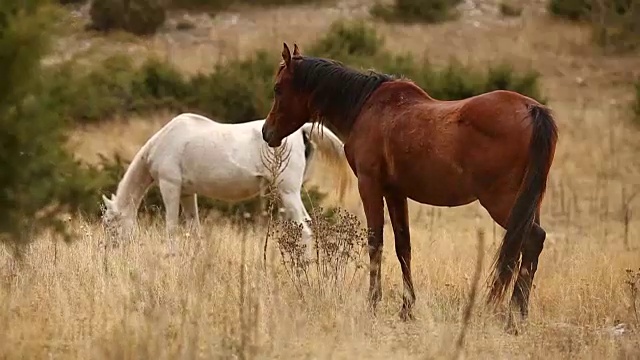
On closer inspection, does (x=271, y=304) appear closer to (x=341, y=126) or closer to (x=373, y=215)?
(x=373, y=215)

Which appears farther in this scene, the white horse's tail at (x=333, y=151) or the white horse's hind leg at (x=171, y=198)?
the white horse's hind leg at (x=171, y=198)

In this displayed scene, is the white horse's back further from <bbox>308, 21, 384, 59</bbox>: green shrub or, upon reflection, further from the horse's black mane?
<bbox>308, 21, 384, 59</bbox>: green shrub

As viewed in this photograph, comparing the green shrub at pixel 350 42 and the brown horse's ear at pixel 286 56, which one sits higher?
the brown horse's ear at pixel 286 56

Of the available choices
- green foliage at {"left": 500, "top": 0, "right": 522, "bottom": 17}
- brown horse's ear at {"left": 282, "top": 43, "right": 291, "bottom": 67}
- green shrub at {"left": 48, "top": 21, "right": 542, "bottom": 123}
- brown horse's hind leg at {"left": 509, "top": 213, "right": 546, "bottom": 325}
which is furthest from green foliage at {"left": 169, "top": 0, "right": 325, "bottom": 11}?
brown horse's hind leg at {"left": 509, "top": 213, "right": 546, "bottom": 325}

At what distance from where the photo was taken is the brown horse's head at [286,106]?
22.6ft

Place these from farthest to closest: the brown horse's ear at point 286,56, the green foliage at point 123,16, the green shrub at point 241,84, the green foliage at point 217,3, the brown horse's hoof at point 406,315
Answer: the green foliage at point 217,3 < the green foliage at point 123,16 < the green shrub at point 241,84 < the brown horse's ear at point 286,56 < the brown horse's hoof at point 406,315

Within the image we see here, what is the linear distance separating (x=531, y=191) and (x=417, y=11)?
2769 centimetres

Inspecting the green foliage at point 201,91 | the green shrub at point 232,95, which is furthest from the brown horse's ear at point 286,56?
the green shrub at point 232,95

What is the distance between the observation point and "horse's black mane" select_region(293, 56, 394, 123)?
21.7ft

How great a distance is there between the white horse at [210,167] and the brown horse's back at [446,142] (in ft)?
10.7

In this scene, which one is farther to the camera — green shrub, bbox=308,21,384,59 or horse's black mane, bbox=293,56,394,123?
green shrub, bbox=308,21,384,59

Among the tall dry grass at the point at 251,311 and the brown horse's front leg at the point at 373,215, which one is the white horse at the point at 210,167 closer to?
the tall dry grass at the point at 251,311

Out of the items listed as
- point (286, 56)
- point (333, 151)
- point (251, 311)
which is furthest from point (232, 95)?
point (251, 311)

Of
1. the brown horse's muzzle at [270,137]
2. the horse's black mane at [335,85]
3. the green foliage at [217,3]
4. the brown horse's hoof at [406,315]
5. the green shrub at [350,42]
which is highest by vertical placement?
the horse's black mane at [335,85]
